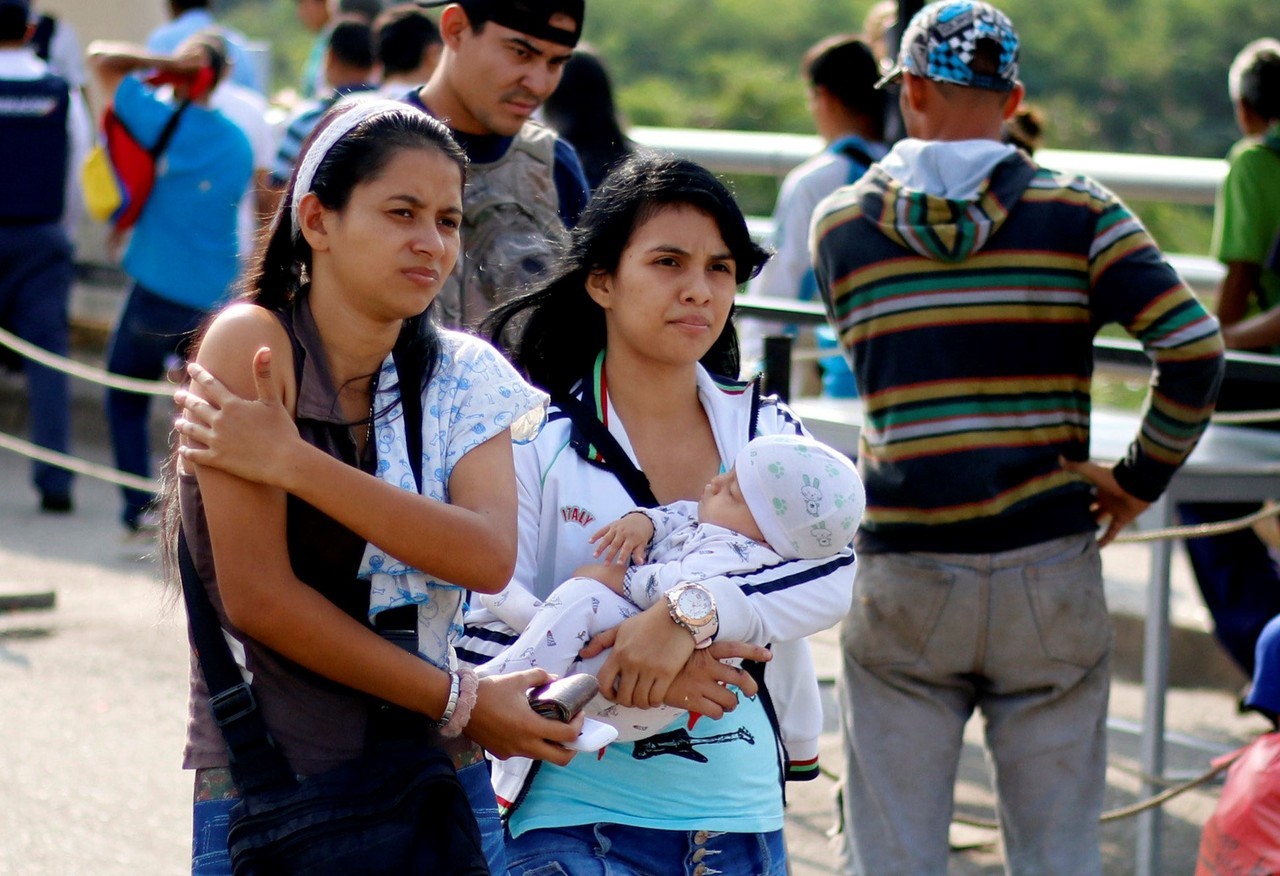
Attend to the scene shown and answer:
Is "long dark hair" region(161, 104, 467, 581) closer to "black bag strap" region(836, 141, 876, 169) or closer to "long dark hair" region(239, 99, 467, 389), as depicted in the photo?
"long dark hair" region(239, 99, 467, 389)

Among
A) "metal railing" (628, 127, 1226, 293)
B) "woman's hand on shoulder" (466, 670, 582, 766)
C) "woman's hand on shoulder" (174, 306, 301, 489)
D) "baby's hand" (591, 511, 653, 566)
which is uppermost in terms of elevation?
"woman's hand on shoulder" (174, 306, 301, 489)

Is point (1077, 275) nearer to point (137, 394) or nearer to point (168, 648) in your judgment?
point (168, 648)

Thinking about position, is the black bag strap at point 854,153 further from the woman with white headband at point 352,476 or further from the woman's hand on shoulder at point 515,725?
the woman's hand on shoulder at point 515,725

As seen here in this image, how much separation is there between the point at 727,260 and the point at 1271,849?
1.32 metres

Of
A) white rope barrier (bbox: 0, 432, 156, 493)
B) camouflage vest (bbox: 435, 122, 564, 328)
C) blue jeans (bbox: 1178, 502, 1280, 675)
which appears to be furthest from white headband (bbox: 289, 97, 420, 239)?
white rope barrier (bbox: 0, 432, 156, 493)

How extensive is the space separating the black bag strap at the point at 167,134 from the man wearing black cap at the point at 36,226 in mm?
826

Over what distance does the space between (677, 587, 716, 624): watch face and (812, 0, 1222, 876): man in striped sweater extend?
43.5 inches

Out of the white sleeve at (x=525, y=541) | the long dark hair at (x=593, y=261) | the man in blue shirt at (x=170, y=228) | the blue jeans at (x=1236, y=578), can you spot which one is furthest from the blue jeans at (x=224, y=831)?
the man in blue shirt at (x=170, y=228)

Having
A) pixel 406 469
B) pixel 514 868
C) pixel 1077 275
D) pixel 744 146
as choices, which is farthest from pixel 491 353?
pixel 744 146

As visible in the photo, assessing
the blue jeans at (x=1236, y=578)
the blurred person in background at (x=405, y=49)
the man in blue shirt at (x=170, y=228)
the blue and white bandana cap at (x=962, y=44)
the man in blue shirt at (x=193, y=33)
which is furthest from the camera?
the man in blue shirt at (x=193, y=33)

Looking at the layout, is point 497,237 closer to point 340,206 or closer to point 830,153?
point 340,206

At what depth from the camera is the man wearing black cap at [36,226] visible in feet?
27.7

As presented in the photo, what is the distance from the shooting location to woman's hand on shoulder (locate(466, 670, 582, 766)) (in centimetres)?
226

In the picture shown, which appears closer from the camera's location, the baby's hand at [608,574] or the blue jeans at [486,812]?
the blue jeans at [486,812]
